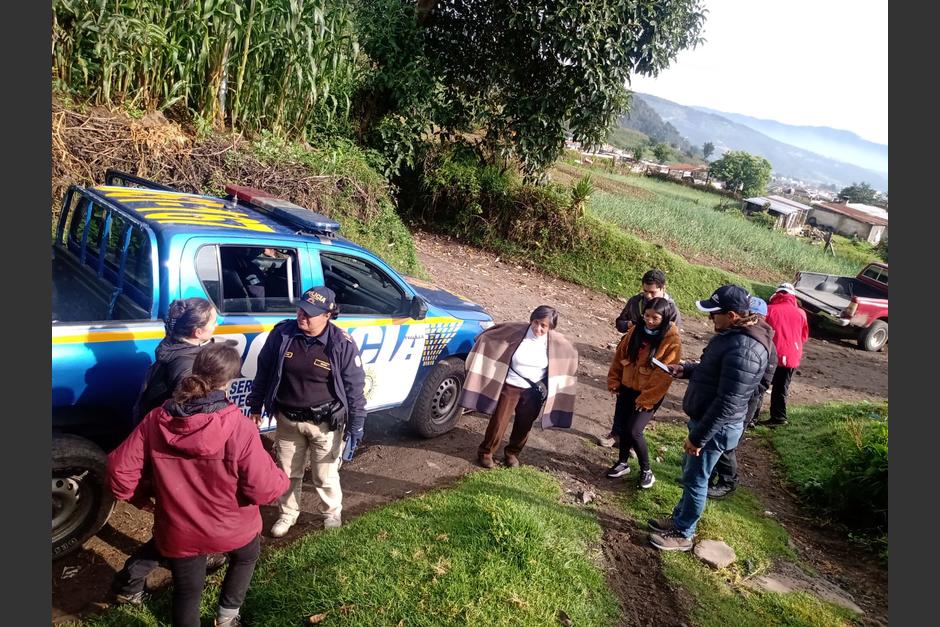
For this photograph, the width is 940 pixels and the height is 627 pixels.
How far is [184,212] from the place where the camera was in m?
4.09

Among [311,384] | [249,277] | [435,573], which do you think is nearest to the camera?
[435,573]

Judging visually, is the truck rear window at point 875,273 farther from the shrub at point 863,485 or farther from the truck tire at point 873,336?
the shrub at point 863,485

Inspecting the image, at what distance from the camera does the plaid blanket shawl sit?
4918mm

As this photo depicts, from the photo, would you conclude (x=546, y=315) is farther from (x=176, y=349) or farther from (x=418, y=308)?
(x=176, y=349)

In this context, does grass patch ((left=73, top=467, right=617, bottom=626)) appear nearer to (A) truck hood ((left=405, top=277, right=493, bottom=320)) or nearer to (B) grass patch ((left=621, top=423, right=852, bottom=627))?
(B) grass patch ((left=621, top=423, right=852, bottom=627))

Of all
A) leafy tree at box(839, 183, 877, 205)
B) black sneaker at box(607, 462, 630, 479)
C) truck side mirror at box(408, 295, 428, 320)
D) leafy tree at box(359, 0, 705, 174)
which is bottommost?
black sneaker at box(607, 462, 630, 479)

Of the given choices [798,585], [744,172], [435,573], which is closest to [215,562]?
[435,573]

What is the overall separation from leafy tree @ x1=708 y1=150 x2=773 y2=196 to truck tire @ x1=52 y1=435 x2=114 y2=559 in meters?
58.0

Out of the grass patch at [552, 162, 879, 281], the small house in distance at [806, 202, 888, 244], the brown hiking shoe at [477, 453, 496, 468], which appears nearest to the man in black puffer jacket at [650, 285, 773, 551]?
the brown hiking shoe at [477, 453, 496, 468]

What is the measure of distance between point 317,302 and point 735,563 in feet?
12.1

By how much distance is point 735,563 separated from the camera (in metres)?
4.38

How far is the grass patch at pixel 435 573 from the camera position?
3.15 meters

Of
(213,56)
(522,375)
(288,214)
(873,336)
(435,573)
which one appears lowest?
(435,573)

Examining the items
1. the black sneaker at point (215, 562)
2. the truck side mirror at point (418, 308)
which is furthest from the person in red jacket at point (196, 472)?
the truck side mirror at point (418, 308)
